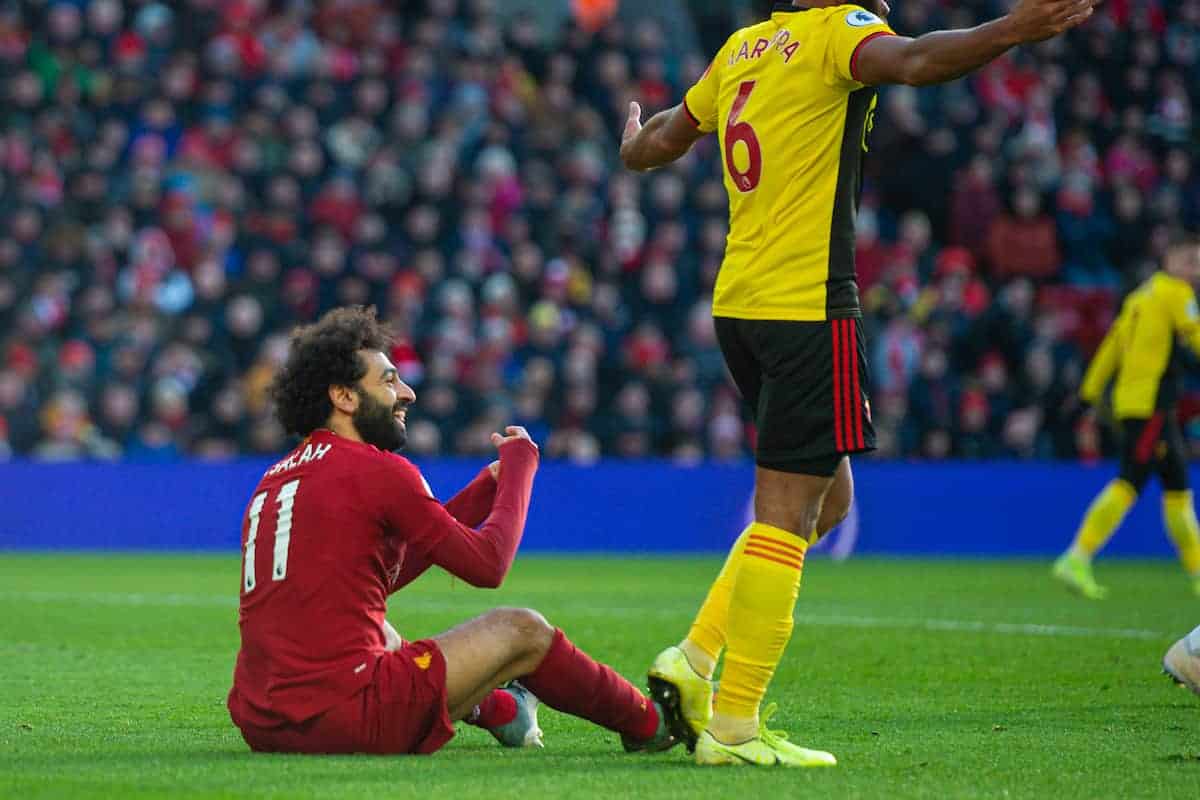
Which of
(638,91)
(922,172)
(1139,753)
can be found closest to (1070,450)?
(922,172)

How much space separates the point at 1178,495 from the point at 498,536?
29.1 feet

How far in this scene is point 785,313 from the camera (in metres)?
5.52

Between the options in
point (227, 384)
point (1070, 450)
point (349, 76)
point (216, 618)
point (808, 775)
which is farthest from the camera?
point (349, 76)

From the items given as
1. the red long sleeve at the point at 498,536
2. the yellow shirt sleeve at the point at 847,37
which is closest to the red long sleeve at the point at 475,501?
the red long sleeve at the point at 498,536

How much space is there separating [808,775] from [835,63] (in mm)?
1932

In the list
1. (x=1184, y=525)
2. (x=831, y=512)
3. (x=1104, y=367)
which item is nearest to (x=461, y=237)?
(x=1104, y=367)

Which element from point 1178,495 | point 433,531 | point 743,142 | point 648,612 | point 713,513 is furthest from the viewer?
point 713,513

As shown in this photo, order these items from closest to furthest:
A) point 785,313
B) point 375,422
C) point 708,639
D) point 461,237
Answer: point 375,422, point 785,313, point 708,639, point 461,237

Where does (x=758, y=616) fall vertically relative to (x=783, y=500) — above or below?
below

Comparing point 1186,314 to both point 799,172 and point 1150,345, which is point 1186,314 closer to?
point 1150,345

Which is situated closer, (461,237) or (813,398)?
(813,398)

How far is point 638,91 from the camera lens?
2211 centimetres

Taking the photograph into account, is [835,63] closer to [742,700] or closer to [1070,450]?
[742,700]

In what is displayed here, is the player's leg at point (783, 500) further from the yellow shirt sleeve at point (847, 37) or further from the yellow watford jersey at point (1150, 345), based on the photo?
the yellow watford jersey at point (1150, 345)
